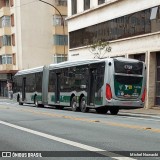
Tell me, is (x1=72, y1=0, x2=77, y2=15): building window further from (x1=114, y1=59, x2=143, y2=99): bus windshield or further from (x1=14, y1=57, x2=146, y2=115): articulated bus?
(x1=114, y1=59, x2=143, y2=99): bus windshield

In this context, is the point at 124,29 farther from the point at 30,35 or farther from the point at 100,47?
the point at 30,35

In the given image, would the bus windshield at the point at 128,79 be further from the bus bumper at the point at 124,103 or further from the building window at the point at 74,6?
the building window at the point at 74,6

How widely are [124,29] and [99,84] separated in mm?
12982

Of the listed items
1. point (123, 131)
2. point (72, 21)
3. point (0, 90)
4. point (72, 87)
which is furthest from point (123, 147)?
point (0, 90)

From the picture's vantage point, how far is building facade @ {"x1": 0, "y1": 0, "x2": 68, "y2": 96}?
2405 inches

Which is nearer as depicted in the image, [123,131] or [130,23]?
[123,131]

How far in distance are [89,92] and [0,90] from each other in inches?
2002

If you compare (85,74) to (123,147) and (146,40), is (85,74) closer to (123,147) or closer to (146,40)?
(146,40)

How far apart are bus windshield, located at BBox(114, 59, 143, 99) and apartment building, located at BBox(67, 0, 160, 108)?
803cm

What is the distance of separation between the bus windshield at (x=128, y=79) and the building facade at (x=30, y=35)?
39278 mm

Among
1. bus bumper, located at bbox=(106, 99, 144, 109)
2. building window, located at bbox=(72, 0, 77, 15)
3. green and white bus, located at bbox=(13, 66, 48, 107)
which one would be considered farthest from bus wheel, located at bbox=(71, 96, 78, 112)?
building window, located at bbox=(72, 0, 77, 15)

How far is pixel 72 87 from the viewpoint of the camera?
25859 mm

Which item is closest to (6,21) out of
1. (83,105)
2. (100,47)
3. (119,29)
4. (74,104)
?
(119,29)

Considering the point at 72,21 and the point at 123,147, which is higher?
the point at 72,21
